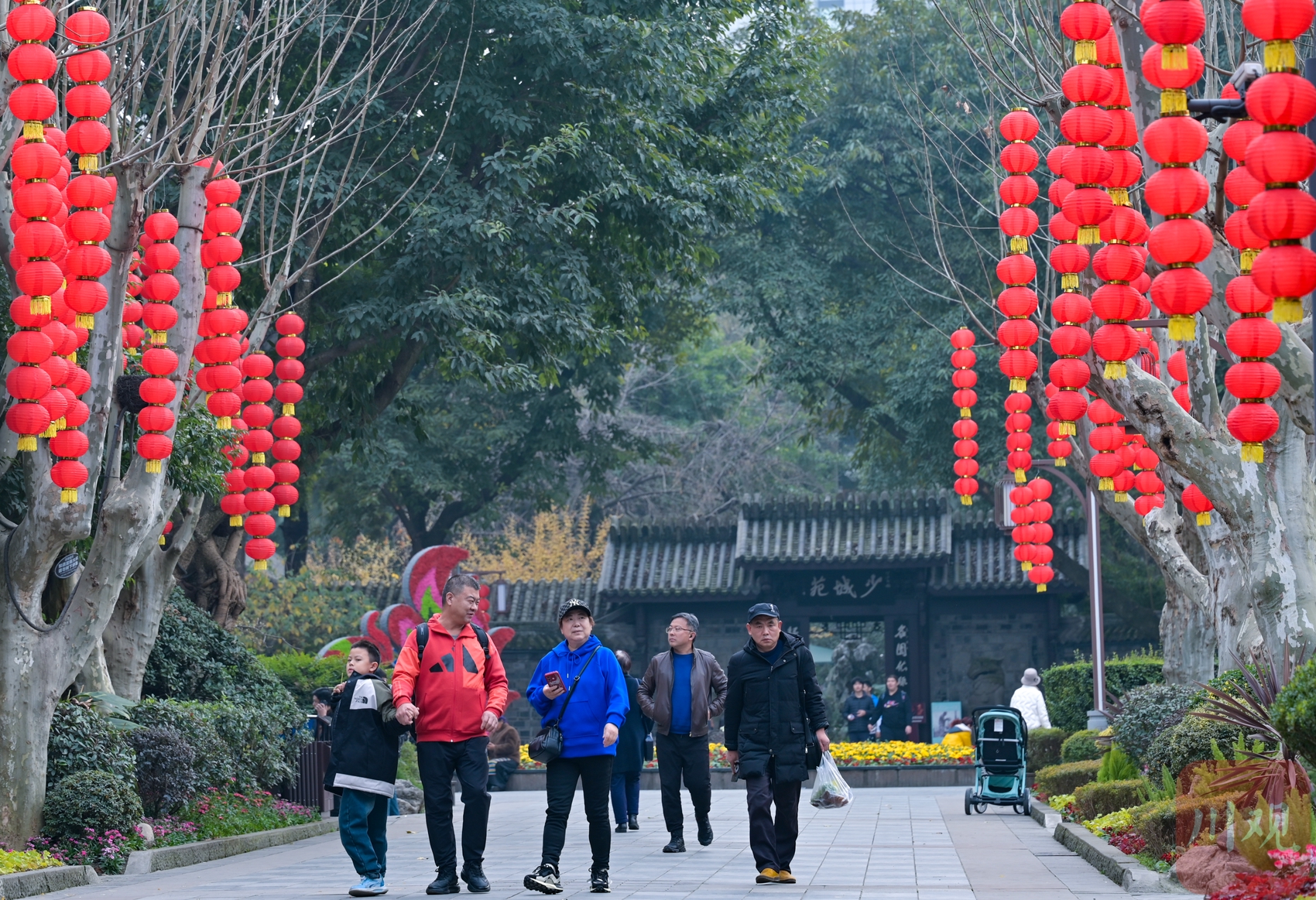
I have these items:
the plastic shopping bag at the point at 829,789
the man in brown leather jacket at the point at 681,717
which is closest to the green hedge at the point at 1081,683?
the man in brown leather jacket at the point at 681,717

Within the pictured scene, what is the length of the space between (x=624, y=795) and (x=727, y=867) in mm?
3291

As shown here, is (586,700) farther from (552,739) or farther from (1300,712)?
(1300,712)

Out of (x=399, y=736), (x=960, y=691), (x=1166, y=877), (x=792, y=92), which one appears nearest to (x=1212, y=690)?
(x=1166, y=877)

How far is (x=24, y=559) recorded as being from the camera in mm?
11180

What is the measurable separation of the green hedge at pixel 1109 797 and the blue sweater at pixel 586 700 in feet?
15.8

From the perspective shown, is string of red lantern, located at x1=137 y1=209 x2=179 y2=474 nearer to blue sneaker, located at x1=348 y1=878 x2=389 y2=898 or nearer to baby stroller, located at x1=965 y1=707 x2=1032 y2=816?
blue sneaker, located at x1=348 y1=878 x2=389 y2=898

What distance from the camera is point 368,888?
9086 millimetres

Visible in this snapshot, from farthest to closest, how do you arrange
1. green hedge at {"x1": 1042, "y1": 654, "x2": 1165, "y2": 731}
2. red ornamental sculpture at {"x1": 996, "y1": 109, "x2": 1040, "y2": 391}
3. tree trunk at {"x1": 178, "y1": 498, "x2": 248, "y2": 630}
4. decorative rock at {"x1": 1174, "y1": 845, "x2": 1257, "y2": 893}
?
green hedge at {"x1": 1042, "y1": 654, "x2": 1165, "y2": 731} < tree trunk at {"x1": 178, "y1": 498, "x2": 248, "y2": 630} < red ornamental sculpture at {"x1": 996, "y1": 109, "x2": 1040, "y2": 391} < decorative rock at {"x1": 1174, "y1": 845, "x2": 1257, "y2": 893}

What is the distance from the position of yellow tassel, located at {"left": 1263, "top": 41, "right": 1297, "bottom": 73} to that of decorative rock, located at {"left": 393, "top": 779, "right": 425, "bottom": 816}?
41.7 feet

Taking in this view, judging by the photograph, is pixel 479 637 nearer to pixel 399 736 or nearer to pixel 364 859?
pixel 399 736

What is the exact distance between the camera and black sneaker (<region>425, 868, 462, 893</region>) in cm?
909

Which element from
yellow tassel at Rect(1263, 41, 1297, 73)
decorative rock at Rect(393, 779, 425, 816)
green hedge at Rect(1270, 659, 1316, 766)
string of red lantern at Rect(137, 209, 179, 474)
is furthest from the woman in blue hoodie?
decorative rock at Rect(393, 779, 425, 816)

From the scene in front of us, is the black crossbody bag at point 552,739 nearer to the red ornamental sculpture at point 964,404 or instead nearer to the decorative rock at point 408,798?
the decorative rock at point 408,798

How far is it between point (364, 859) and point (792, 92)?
50.2 ft
